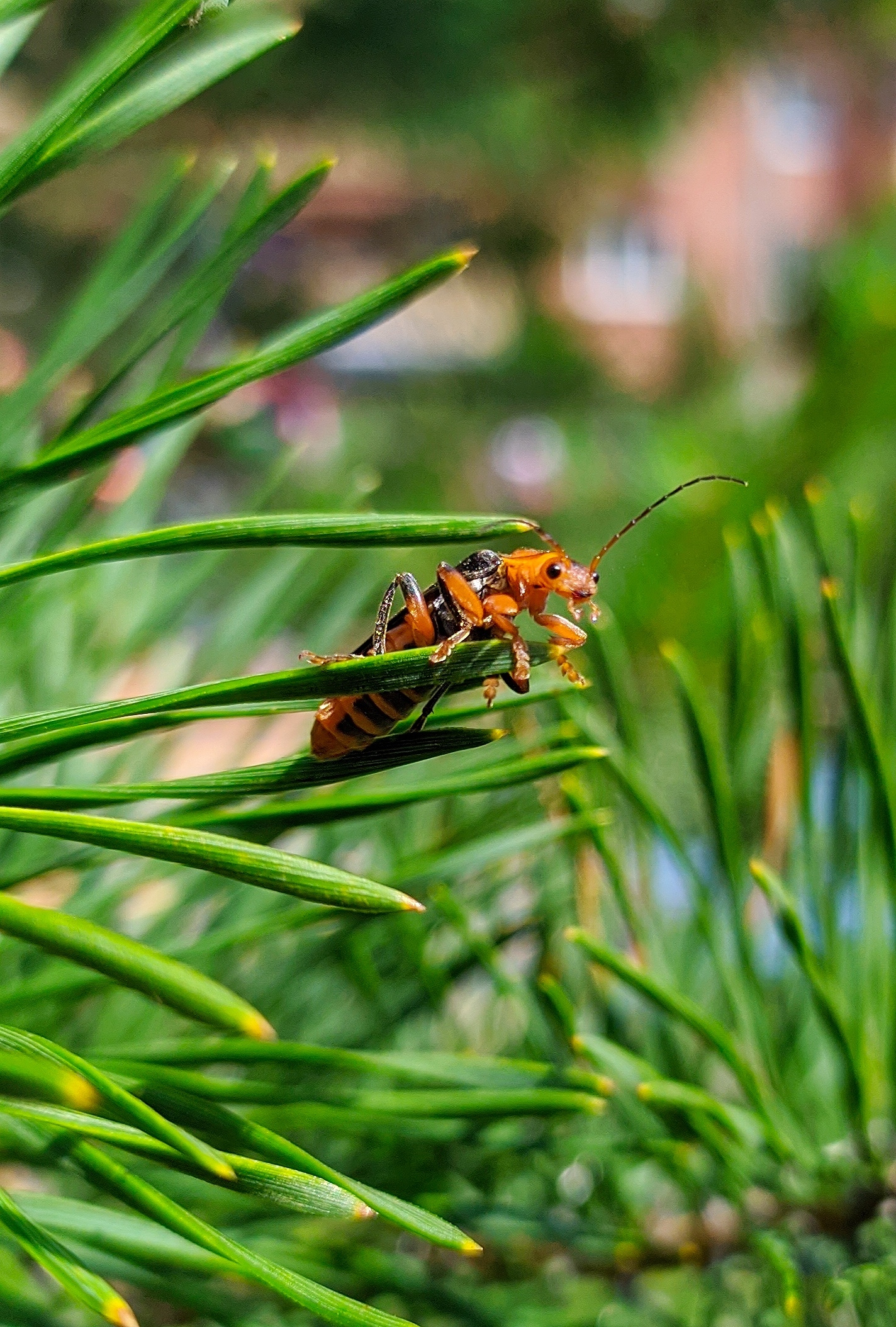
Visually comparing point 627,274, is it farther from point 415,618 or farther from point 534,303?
point 415,618

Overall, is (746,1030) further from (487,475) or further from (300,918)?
(487,475)

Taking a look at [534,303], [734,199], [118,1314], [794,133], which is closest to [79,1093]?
[118,1314]

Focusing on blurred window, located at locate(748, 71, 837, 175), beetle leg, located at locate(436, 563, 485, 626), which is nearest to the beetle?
beetle leg, located at locate(436, 563, 485, 626)

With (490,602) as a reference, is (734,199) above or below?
above

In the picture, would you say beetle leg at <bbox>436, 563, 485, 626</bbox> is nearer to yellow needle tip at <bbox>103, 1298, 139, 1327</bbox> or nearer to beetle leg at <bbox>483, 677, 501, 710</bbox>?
beetle leg at <bbox>483, 677, 501, 710</bbox>

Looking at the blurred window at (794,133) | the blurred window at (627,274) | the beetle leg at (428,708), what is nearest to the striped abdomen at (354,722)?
the beetle leg at (428,708)

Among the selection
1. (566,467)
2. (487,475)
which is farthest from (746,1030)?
(487,475)
